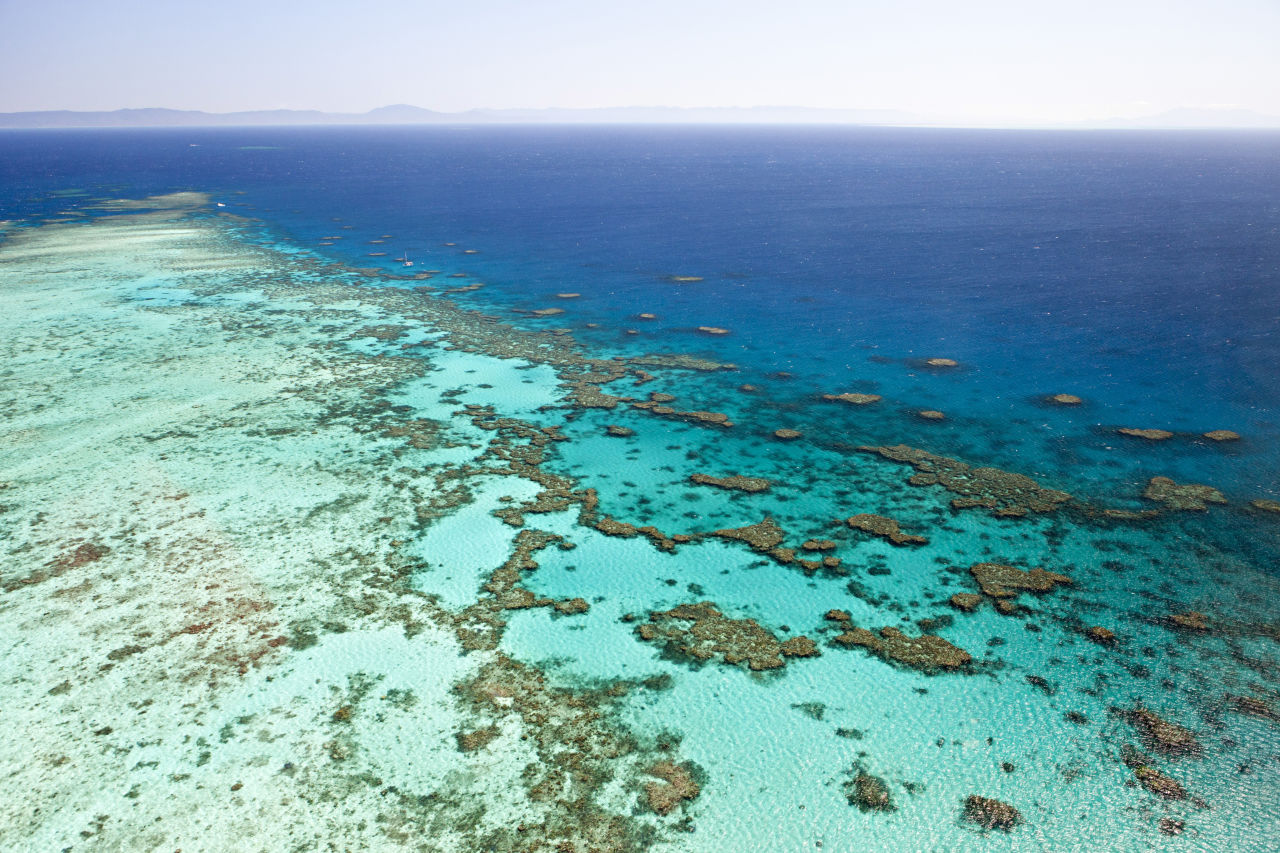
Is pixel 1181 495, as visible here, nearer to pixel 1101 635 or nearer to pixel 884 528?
pixel 1101 635

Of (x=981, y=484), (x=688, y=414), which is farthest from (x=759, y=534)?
(x=688, y=414)

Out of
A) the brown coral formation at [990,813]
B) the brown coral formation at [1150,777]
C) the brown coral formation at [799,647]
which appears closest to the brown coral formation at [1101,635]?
the brown coral formation at [1150,777]

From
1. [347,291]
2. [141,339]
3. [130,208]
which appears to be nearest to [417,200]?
[130,208]

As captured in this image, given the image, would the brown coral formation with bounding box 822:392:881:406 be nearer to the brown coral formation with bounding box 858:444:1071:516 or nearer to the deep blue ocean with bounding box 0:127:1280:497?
the deep blue ocean with bounding box 0:127:1280:497

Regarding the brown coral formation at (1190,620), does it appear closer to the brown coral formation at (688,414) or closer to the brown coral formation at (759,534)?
the brown coral formation at (759,534)

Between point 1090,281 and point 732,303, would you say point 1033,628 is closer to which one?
point 732,303
